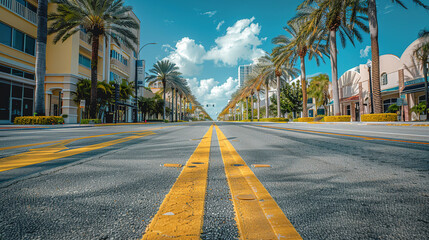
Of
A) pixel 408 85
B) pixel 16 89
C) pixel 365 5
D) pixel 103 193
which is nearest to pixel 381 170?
pixel 103 193

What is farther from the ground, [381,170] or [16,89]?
[16,89]

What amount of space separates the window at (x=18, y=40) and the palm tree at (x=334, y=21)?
24.6 metres

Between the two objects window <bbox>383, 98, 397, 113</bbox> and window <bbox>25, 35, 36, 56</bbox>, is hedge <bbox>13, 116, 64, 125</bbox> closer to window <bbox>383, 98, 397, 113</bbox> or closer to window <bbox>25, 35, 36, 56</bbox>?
window <bbox>25, 35, 36, 56</bbox>

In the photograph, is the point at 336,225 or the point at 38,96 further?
the point at 38,96

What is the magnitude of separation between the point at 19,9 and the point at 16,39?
2.82 m

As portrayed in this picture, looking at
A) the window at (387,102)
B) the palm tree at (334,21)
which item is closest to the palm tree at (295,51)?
the palm tree at (334,21)

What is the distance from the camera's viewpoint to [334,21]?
18703 mm

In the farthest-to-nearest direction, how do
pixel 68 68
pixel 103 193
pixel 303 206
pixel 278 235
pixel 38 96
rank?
pixel 68 68
pixel 38 96
pixel 103 193
pixel 303 206
pixel 278 235

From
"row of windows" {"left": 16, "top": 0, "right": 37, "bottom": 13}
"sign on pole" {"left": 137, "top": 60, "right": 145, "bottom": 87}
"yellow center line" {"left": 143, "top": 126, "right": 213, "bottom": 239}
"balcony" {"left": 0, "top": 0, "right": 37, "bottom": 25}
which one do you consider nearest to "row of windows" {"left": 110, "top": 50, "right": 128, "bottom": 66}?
"sign on pole" {"left": 137, "top": 60, "right": 145, "bottom": 87}

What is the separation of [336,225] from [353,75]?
37.3 m

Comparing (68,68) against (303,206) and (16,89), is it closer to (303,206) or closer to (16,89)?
(16,89)

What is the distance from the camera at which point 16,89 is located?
18.2 metres

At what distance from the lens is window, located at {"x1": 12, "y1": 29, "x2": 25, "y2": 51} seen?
17656 millimetres

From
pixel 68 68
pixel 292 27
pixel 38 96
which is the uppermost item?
pixel 292 27
